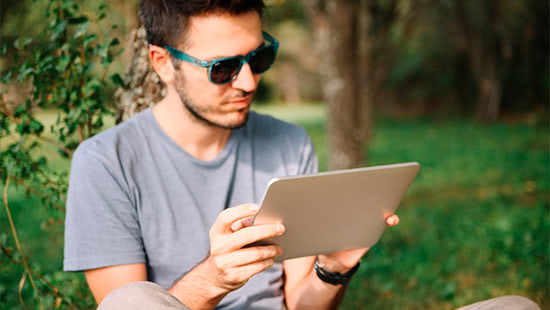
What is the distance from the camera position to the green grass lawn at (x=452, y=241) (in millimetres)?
3221

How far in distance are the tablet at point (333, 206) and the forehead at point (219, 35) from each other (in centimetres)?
70

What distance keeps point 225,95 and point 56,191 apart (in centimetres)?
99

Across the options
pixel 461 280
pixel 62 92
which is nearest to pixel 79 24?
pixel 62 92

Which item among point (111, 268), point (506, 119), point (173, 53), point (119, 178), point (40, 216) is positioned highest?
point (173, 53)

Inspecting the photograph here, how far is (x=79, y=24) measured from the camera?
220 centimetres

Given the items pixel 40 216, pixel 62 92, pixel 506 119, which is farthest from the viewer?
pixel 506 119

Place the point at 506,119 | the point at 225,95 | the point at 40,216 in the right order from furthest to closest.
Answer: the point at 506,119 → the point at 40,216 → the point at 225,95

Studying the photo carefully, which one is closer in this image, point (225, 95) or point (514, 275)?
point (225, 95)

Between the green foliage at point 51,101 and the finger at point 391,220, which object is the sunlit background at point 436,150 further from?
the finger at point 391,220

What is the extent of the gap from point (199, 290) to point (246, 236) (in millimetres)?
300

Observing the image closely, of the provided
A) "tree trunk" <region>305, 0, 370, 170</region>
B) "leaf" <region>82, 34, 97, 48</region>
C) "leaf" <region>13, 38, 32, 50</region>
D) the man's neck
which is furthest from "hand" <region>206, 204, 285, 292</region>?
"tree trunk" <region>305, 0, 370, 170</region>

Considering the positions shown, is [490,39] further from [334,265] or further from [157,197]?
[157,197]

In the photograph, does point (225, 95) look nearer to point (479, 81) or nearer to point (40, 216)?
point (40, 216)

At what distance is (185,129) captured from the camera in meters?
1.89
